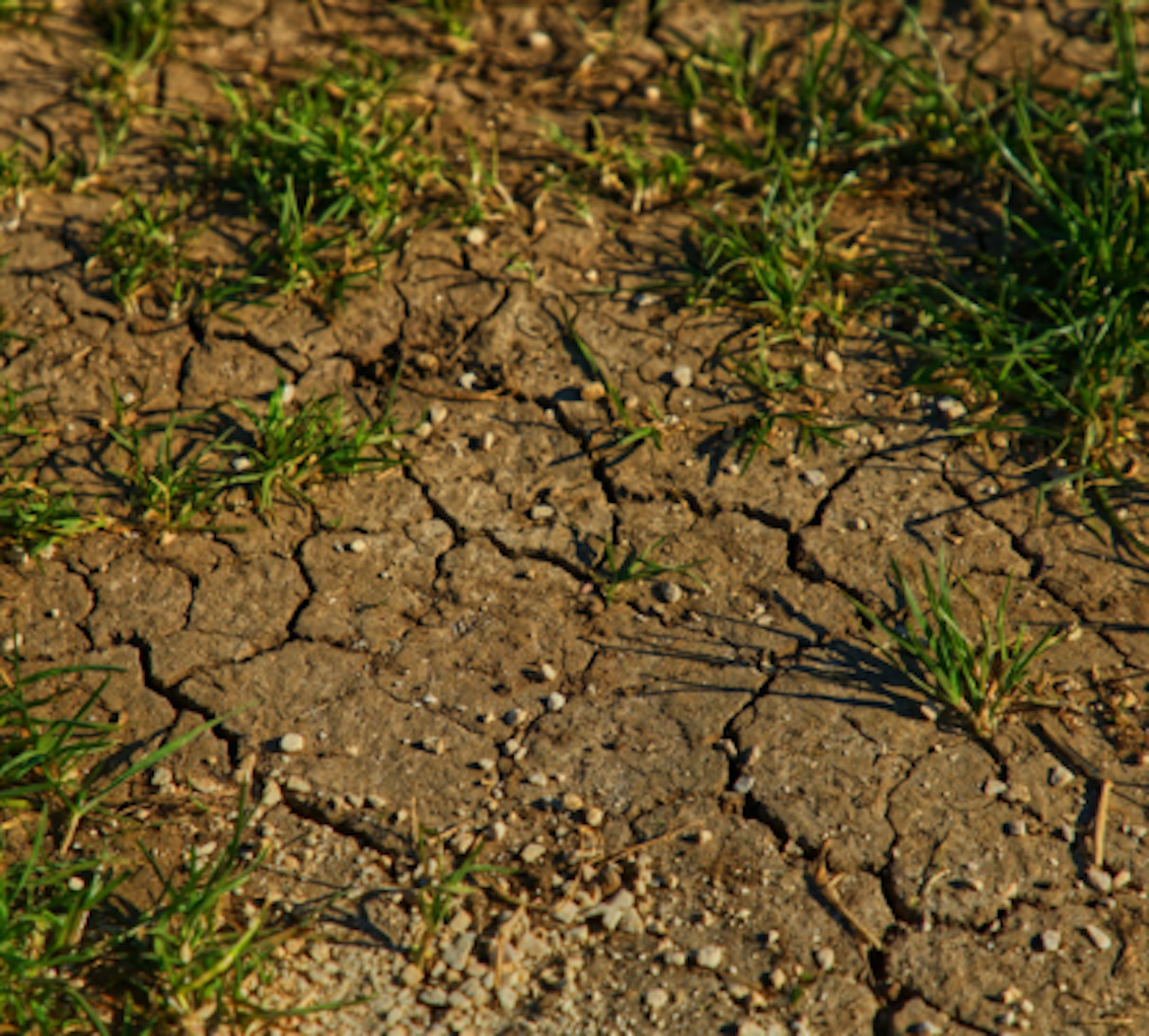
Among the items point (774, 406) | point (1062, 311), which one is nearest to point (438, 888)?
point (774, 406)

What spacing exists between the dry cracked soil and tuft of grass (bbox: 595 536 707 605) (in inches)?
0.7

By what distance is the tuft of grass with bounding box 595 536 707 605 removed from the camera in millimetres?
2916

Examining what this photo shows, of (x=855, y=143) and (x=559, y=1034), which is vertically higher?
(x=855, y=143)

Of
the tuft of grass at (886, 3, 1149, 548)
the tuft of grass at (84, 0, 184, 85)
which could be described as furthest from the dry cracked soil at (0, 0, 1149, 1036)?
the tuft of grass at (84, 0, 184, 85)

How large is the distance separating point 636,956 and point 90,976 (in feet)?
3.48

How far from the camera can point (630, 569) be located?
295 cm

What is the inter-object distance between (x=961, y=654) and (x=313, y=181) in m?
2.26

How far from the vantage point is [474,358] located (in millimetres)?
3326

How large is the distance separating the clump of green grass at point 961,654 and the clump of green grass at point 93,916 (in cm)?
151

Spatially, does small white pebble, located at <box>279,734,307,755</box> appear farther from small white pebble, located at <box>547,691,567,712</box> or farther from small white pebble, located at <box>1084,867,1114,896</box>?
small white pebble, located at <box>1084,867,1114,896</box>

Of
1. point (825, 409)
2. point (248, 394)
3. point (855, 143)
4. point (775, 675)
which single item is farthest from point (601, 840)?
point (855, 143)

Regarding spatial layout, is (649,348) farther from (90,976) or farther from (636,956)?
(90,976)

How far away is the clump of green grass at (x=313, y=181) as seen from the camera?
3.42 meters

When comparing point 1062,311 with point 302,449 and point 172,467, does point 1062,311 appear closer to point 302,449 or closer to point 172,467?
point 302,449
